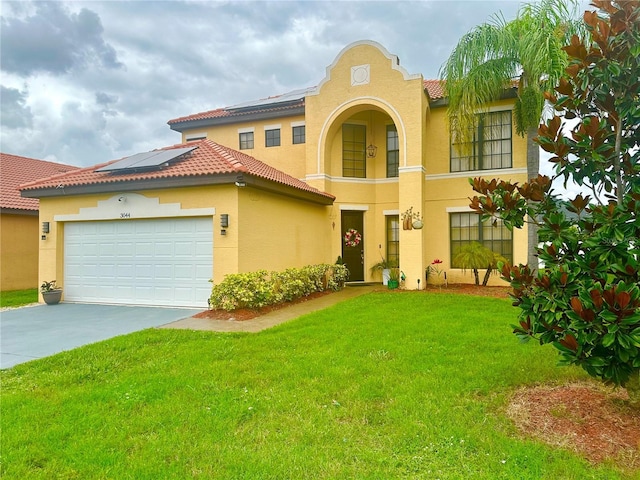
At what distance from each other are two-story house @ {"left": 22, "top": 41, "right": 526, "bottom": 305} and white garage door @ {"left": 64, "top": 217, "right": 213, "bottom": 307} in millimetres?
37

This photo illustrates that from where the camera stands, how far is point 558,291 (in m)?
3.57

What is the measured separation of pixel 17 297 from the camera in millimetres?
13430

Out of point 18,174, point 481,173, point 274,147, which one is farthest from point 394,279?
point 18,174

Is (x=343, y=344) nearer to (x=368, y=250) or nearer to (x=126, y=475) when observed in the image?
(x=126, y=475)

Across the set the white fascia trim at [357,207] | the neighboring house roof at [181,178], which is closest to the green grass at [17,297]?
the neighboring house roof at [181,178]

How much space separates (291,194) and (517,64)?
26.0ft

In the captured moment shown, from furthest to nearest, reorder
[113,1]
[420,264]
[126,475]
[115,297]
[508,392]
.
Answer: [420,264] → [115,297] → [113,1] → [508,392] → [126,475]

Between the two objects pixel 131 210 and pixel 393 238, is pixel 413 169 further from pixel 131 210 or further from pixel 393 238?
pixel 131 210

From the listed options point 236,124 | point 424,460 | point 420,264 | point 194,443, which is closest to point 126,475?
point 194,443

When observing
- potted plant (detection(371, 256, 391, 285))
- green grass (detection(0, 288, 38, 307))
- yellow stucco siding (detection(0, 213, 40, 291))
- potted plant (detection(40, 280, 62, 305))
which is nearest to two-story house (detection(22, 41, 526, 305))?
potted plant (detection(371, 256, 391, 285))

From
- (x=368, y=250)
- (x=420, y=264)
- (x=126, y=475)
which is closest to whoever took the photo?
(x=126, y=475)

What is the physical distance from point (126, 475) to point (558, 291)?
4042 millimetres

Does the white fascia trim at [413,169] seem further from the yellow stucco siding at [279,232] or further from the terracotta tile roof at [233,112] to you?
the terracotta tile roof at [233,112]

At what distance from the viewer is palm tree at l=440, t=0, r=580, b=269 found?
1076cm
